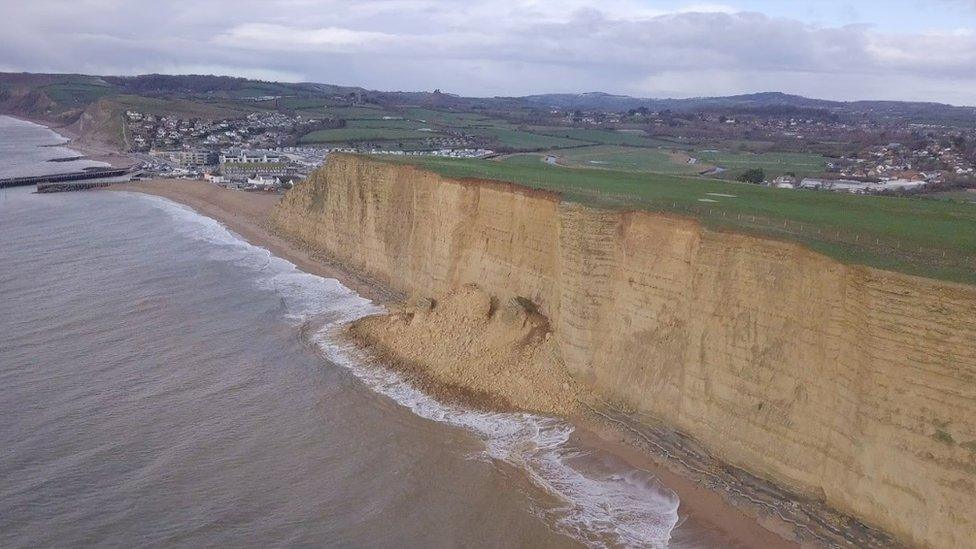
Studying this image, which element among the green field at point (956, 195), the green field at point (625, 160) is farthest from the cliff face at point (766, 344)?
the green field at point (625, 160)

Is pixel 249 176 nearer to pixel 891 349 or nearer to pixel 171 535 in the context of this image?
pixel 171 535

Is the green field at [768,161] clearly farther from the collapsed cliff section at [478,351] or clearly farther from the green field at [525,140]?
the collapsed cliff section at [478,351]

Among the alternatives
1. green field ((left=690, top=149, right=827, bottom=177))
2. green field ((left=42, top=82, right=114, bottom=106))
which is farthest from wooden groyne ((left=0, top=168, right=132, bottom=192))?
green field ((left=42, top=82, right=114, bottom=106))

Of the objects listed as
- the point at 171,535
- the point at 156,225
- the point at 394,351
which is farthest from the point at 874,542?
the point at 156,225

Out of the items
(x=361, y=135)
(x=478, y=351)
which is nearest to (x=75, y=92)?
(x=361, y=135)

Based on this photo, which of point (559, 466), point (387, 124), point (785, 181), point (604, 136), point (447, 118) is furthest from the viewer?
point (447, 118)

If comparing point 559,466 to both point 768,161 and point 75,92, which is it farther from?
point 75,92
